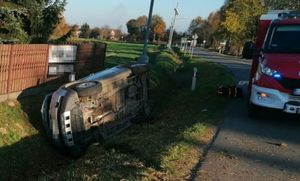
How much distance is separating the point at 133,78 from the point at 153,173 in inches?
295

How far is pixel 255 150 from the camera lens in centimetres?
916

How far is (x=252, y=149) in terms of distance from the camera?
9.23 meters

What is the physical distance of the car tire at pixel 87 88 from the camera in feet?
37.0

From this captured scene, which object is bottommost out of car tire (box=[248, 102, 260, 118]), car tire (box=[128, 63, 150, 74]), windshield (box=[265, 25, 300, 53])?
car tire (box=[248, 102, 260, 118])

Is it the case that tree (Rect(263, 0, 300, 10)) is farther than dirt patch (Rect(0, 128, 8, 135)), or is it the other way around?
tree (Rect(263, 0, 300, 10))

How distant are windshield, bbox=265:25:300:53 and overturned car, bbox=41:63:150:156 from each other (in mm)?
3730

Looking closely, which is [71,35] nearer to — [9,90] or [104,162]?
[9,90]

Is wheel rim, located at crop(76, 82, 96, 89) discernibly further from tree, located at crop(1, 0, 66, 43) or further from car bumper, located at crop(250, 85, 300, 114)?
tree, located at crop(1, 0, 66, 43)

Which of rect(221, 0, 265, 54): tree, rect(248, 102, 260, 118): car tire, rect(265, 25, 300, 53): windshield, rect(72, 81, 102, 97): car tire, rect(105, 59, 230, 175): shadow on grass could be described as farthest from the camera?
rect(221, 0, 265, 54): tree

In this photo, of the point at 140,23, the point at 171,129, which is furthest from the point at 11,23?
the point at 140,23

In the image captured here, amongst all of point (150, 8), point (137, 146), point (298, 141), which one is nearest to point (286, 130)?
point (298, 141)

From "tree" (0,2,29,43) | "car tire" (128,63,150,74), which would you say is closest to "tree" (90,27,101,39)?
"tree" (0,2,29,43)

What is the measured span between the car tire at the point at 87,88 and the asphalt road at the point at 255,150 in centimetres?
282

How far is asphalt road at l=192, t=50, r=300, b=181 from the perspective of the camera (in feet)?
24.8
